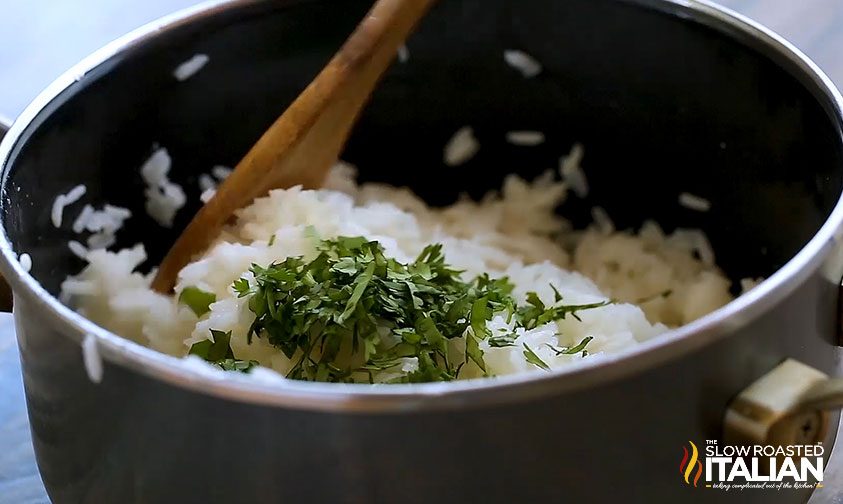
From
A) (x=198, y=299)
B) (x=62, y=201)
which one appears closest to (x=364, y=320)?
(x=198, y=299)

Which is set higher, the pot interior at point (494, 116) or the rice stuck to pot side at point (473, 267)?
the pot interior at point (494, 116)

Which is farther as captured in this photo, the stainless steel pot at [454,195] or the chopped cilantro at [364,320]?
the chopped cilantro at [364,320]

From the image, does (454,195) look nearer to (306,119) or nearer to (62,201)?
(306,119)

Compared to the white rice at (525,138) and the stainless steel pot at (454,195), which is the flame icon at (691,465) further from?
the white rice at (525,138)

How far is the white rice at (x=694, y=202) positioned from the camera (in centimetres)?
83

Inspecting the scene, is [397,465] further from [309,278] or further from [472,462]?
[309,278]

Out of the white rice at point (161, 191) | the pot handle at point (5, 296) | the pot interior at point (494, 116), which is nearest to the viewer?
the pot handle at point (5, 296)

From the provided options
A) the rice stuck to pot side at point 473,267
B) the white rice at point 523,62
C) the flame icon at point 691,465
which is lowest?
the rice stuck to pot side at point 473,267

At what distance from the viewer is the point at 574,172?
2.99ft

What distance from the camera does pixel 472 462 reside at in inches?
16.7

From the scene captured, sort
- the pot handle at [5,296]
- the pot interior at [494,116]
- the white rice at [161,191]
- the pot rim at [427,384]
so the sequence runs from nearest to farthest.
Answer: the pot rim at [427,384], the pot handle at [5,296], the pot interior at [494,116], the white rice at [161,191]

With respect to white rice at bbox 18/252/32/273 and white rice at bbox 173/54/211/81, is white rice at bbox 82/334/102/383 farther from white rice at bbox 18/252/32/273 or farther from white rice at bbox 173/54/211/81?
white rice at bbox 173/54/211/81

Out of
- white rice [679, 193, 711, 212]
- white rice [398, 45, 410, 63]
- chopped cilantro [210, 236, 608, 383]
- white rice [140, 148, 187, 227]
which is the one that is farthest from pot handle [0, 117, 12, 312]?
white rice [679, 193, 711, 212]

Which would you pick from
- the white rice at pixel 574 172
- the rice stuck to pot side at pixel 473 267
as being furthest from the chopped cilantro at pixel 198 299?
the white rice at pixel 574 172
